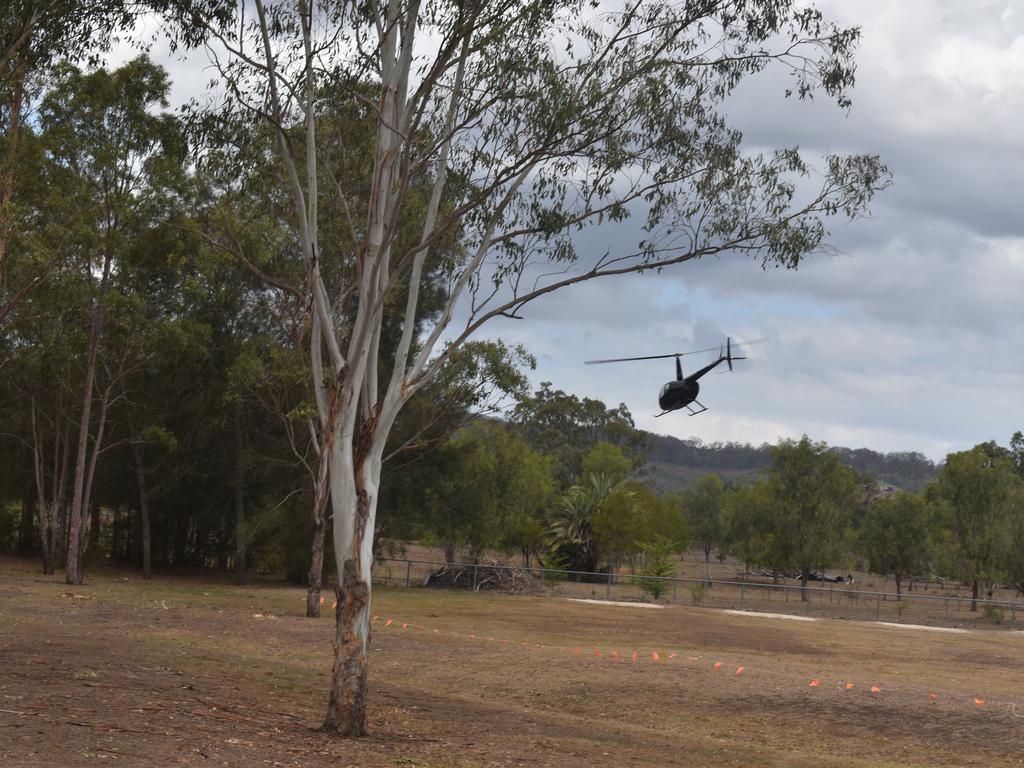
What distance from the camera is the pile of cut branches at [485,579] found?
42344mm

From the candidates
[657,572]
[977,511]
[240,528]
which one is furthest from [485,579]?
[977,511]

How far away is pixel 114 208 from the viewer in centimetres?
3022

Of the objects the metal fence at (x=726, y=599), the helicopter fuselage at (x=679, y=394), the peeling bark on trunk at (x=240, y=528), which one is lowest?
the metal fence at (x=726, y=599)

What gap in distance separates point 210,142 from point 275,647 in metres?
9.12

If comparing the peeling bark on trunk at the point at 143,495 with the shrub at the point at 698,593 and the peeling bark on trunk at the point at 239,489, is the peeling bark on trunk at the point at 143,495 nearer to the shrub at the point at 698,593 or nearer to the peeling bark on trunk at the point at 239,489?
the peeling bark on trunk at the point at 239,489

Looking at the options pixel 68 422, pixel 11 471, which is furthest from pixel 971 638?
pixel 11 471

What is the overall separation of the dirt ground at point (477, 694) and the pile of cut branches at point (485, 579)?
14520 mm

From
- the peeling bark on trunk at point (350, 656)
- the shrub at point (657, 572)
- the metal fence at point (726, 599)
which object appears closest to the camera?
the peeling bark on trunk at point (350, 656)

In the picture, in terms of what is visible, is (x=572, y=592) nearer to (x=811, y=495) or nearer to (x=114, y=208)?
(x=811, y=495)

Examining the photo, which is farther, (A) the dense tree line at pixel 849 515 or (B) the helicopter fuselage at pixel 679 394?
(A) the dense tree line at pixel 849 515

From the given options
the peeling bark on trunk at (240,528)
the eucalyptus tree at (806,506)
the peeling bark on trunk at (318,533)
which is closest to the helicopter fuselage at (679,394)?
the peeling bark on trunk at (318,533)

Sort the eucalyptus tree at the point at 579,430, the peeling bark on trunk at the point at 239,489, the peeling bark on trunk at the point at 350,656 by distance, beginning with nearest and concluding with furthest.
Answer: the peeling bark on trunk at the point at 350,656 → the peeling bark on trunk at the point at 239,489 → the eucalyptus tree at the point at 579,430

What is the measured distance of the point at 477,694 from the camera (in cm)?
1655

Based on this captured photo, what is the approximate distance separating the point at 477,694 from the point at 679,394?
35.7 ft
